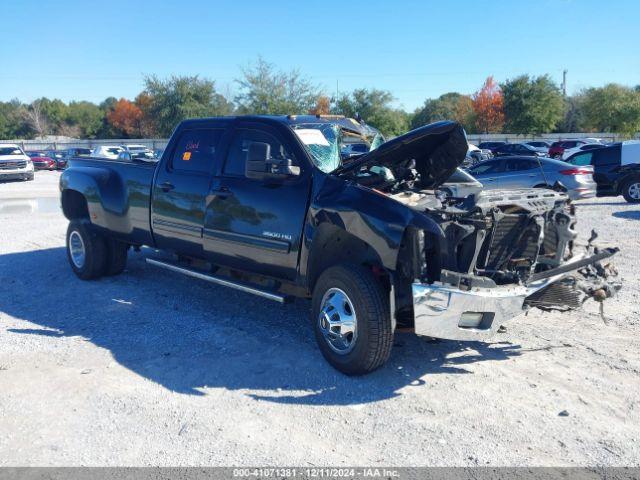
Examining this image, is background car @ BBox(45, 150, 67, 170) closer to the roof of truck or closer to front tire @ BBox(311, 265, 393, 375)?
the roof of truck

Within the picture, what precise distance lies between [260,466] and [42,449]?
4.65ft

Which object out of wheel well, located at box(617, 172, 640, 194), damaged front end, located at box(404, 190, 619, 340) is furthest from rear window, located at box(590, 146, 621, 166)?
damaged front end, located at box(404, 190, 619, 340)

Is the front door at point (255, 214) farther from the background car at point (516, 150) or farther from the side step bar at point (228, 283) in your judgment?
the background car at point (516, 150)

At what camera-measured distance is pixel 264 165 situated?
5.14 m

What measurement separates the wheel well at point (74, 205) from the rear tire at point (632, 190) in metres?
14.5

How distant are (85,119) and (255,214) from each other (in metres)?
89.0

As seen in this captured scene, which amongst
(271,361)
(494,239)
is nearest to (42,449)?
(271,361)

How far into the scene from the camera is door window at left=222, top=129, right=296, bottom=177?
223 inches

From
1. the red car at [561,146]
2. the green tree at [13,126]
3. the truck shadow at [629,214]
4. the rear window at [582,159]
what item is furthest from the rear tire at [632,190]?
the green tree at [13,126]

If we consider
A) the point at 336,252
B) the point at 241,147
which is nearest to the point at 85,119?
the point at 241,147

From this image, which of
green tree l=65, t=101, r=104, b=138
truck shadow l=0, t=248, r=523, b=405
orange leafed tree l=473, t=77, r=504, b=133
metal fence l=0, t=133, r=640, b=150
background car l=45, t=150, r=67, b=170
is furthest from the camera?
green tree l=65, t=101, r=104, b=138

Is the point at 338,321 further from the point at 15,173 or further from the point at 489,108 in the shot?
the point at 489,108

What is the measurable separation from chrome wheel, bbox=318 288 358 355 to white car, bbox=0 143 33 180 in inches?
1074

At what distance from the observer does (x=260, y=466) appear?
3459mm
